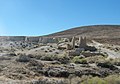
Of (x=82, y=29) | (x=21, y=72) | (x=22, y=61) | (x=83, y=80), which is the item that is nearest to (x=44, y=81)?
(x=83, y=80)

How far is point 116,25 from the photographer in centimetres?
15075

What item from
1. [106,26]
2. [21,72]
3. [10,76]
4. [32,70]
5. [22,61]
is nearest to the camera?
[10,76]

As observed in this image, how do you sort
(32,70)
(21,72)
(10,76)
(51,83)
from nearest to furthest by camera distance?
(51,83)
(10,76)
(21,72)
(32,70)

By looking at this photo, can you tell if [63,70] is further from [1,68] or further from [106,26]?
[106,26]

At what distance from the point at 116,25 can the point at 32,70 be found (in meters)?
134

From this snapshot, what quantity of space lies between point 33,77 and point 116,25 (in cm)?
13647

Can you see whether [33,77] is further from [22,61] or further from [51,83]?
[22,61]

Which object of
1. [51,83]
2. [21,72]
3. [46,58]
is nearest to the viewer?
[51,83]

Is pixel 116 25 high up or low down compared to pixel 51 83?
up

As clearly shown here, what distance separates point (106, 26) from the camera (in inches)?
5837

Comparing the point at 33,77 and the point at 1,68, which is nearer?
the point at 33,77

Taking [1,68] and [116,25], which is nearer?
[1,68]

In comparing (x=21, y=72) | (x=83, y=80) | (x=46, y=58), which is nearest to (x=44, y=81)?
(x=83, y=80)

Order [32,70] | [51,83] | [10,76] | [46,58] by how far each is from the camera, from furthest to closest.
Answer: [46,58], [32,70], [10,76], [51,83]
